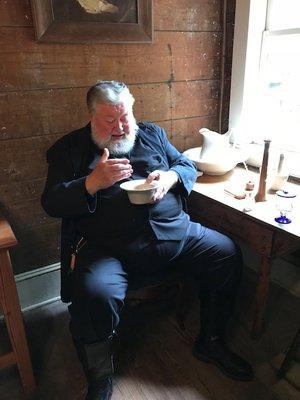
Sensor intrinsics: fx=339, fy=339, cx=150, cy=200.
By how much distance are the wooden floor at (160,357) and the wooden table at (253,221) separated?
139 mm

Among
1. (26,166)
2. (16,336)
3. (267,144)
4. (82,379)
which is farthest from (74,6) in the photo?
(82,379)

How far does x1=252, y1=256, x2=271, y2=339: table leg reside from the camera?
58.0 inches

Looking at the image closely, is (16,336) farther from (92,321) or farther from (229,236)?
(229,236)

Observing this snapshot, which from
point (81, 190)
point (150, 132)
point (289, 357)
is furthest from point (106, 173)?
point (289, 357)

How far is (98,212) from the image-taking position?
1440 millimetres

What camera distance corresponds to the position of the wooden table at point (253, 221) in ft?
4.58

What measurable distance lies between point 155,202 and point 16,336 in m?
0.77

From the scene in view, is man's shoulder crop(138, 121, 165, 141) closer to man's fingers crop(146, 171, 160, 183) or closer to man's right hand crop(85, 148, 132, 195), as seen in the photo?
man's fingers crop(146, 171, 160, 183)

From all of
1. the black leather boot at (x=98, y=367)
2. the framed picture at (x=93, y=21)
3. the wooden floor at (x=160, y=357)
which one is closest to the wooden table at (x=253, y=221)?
the wooden floor at (x=160, y=357)

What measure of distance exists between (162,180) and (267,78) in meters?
1.05

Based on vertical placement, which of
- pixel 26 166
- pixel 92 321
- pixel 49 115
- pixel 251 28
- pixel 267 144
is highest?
pixel 251 28

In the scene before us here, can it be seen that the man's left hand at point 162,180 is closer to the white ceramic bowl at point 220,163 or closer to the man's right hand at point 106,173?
the man's right hand at point 106,173

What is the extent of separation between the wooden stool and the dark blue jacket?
23 centimetres

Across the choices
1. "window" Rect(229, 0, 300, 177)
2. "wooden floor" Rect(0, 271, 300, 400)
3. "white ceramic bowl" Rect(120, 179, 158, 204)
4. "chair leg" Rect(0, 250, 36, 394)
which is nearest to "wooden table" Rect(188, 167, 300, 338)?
"wooden floor" Rect(0, 271, 300, 400)
